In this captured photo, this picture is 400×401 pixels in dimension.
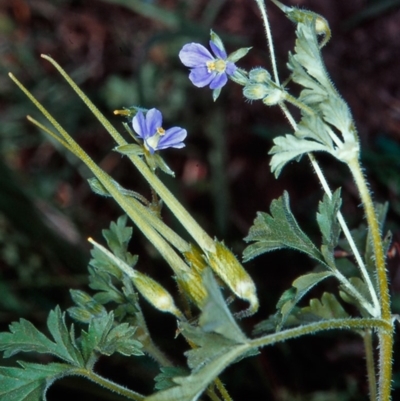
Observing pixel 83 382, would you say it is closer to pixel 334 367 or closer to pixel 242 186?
pixel 334 367

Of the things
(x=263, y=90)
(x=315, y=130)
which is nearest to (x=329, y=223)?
(x=315, y=130)

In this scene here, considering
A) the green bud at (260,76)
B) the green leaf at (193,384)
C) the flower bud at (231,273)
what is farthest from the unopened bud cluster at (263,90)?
the green leaf at (193,384)

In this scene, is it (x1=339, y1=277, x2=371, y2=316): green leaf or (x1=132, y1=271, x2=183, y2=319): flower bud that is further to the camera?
(x1=339, y1=277, x2=371, y2=316): green leaf

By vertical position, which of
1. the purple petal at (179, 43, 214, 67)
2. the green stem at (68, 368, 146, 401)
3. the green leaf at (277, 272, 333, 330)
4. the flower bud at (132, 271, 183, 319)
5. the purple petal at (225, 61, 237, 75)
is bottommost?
the green stem at (68, 368, 146, 401)

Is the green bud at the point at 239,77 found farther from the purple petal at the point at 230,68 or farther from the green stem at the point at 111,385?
the green stem at the point at 111,385

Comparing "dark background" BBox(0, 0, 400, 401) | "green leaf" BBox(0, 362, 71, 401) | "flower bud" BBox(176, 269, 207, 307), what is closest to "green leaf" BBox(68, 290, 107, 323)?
"green leaf" BBox(0, 362, 71, 401)

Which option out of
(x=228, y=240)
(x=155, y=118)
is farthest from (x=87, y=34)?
(x=155, y=118)

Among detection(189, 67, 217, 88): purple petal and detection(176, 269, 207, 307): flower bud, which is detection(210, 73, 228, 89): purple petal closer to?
detection(189, 67, 217, 88): purple petal
